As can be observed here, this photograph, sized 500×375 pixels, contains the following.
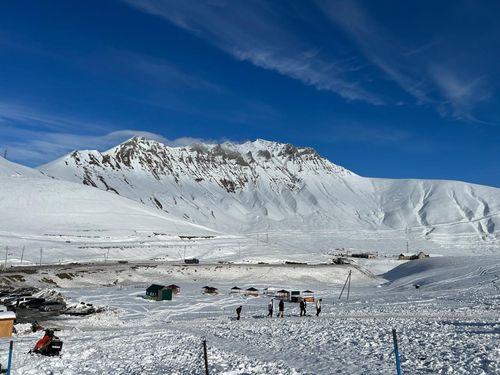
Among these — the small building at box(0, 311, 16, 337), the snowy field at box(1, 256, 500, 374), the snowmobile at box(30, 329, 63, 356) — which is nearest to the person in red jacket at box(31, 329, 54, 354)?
the snowmobile at box(30, 329, 63, 356)

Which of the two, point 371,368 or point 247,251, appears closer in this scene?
point 371,368

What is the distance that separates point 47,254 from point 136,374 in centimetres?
9369

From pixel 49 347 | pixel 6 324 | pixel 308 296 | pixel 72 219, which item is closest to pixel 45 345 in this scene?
pixel 49 347

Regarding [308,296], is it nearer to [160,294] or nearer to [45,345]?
[160,294]

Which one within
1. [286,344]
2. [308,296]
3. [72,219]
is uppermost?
[72,219]

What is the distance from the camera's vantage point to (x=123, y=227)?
6038 inches

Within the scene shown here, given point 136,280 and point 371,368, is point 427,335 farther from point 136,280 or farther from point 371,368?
point 136,280

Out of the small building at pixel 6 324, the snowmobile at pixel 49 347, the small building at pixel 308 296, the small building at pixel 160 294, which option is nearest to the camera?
the snowmobile at pixel 49 347

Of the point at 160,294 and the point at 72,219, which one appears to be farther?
the point at 72,219

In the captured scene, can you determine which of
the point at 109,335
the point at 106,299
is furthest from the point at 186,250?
the point at 109,335

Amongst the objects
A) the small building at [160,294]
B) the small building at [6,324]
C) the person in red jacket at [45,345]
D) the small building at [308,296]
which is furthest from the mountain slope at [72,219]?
the person in red jacket at [45,345]

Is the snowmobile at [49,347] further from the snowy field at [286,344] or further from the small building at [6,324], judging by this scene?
the small building at [6,324]

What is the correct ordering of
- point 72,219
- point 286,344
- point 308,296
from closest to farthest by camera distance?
1. point 286,344
2. point 308,296
3. point 72,219

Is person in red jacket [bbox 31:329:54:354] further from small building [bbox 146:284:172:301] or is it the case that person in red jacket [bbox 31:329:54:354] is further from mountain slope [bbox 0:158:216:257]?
mountain slope [bbox 0:158:216:257]
